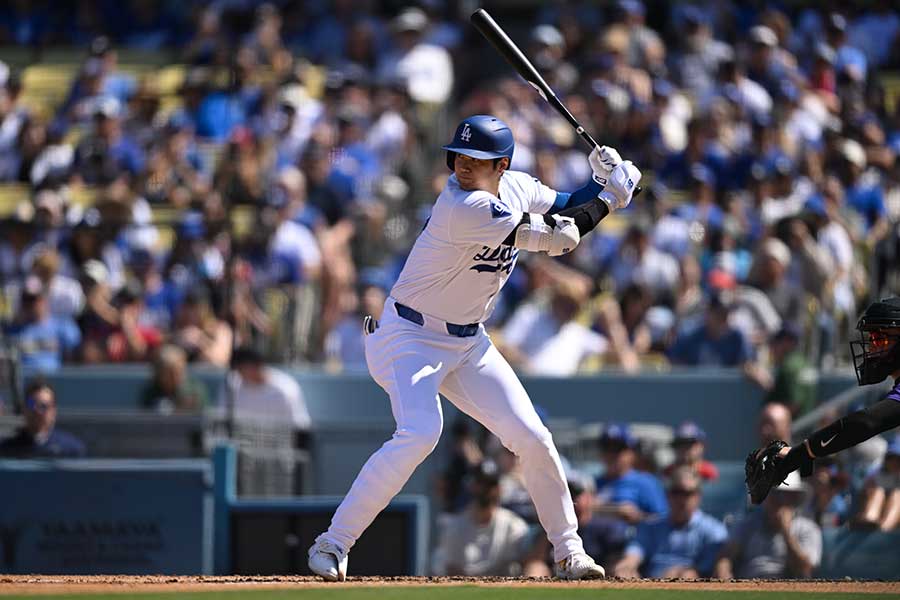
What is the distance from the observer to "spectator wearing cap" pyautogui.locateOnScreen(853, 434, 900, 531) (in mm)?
9047

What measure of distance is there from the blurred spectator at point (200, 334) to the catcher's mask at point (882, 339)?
6051 millimetres

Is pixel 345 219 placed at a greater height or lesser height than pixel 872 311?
greater

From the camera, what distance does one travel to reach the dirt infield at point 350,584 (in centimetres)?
688

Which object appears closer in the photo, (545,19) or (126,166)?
(126,166)

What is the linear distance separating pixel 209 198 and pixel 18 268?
1.57 m

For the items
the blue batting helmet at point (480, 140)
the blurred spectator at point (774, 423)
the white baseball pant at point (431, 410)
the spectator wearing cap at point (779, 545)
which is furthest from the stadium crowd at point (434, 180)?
the blue batting helmet at point (480, 140)

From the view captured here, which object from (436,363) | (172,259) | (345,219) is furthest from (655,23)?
(436,363)

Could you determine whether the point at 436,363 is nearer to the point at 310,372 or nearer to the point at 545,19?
the point at 310,372

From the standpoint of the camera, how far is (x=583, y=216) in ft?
22.8

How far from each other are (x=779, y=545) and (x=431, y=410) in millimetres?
3018

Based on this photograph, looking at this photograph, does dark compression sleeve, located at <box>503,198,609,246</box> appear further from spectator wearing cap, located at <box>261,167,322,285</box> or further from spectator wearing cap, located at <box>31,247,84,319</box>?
spectator wearing cap, located at <box>31,247,84,319</box>

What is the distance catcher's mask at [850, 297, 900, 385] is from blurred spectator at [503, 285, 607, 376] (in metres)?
4.86

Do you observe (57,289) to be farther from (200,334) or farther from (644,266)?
(644,266)

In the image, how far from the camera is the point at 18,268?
12.9m
